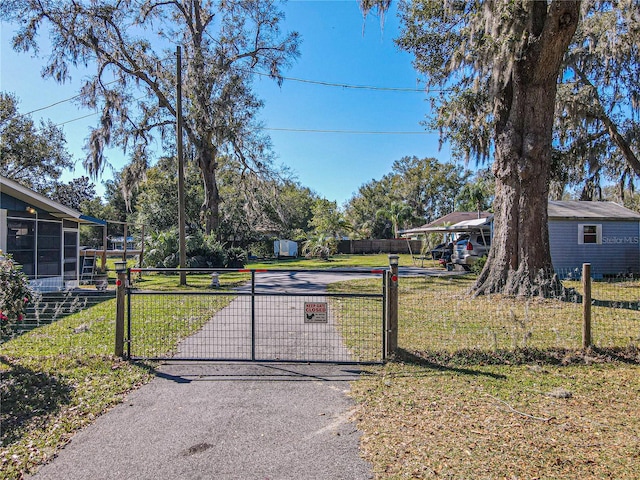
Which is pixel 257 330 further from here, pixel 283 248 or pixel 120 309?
pixel 283 248

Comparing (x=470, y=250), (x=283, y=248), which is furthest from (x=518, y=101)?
(x=283, y=248)

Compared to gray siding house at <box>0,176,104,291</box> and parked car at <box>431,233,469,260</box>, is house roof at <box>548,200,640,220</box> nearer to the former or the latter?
parked car at <box>431,233,469,260</box>

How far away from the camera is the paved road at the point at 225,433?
264 cm

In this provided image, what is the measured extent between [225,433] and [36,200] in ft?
35.6

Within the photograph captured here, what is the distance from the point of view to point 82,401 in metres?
3.74

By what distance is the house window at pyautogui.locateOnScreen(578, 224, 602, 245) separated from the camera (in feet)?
51.9

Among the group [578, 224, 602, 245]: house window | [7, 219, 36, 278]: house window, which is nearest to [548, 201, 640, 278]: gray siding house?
[578, 224, 602, 245]: house window

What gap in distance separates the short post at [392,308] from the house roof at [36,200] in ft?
33.7

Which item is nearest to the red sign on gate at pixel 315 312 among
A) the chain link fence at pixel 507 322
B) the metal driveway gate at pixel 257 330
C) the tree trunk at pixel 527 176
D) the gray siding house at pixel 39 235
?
the metal driveway gate at pixel 257 330

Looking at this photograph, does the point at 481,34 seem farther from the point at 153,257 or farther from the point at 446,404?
the point at 153,257

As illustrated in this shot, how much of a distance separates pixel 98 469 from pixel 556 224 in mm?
17188

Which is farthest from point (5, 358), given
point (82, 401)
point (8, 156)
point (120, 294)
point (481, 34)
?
point (8, 156)

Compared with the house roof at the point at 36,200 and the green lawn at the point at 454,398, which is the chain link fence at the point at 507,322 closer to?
the green lawn at the point at 454,398

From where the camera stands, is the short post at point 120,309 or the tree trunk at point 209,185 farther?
the tree trunk at point 209,185
